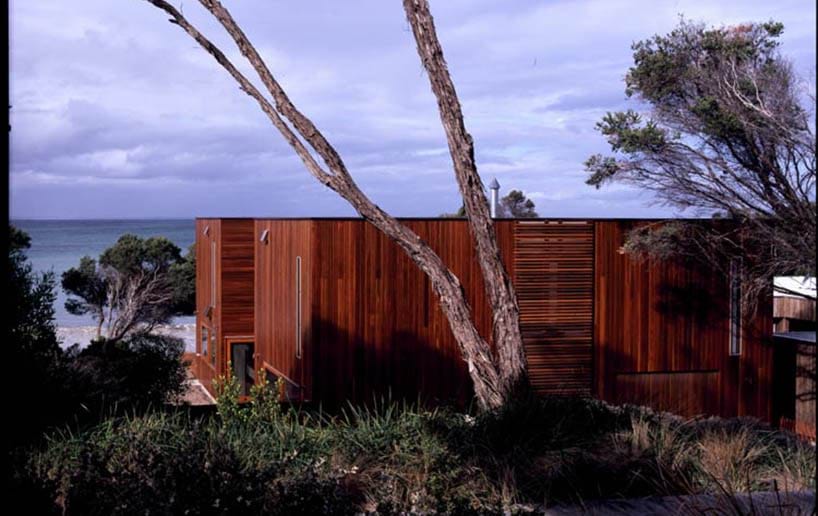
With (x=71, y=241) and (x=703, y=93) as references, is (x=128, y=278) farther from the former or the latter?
(x=71, y=241)

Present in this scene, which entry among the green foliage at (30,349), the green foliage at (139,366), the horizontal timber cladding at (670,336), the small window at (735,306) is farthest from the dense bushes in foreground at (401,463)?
the small window at (735,306)

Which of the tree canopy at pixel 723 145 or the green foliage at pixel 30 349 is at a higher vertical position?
the tree canopy at pixel 723 145

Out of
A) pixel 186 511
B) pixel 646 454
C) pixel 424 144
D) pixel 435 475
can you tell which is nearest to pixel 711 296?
pixel 424 144

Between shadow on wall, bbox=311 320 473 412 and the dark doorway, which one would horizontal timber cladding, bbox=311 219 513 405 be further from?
the dark doorway

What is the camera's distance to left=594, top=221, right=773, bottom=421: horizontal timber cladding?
11.4 metres

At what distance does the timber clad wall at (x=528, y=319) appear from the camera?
10266 mm

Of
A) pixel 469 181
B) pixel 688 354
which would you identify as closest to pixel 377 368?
pixel 688 354

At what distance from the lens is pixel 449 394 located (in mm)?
10703

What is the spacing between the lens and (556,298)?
1120 cm

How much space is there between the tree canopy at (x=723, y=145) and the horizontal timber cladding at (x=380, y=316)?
246 centimetres

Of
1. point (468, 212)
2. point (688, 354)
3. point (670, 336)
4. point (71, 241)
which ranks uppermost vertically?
point (468, 212)

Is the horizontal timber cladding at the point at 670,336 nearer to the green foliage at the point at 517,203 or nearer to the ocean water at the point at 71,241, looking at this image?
the green foliage at the point at 517,203

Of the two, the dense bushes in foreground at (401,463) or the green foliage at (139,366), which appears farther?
the green foliage at (139,366)

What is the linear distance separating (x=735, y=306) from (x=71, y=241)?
105 feet
